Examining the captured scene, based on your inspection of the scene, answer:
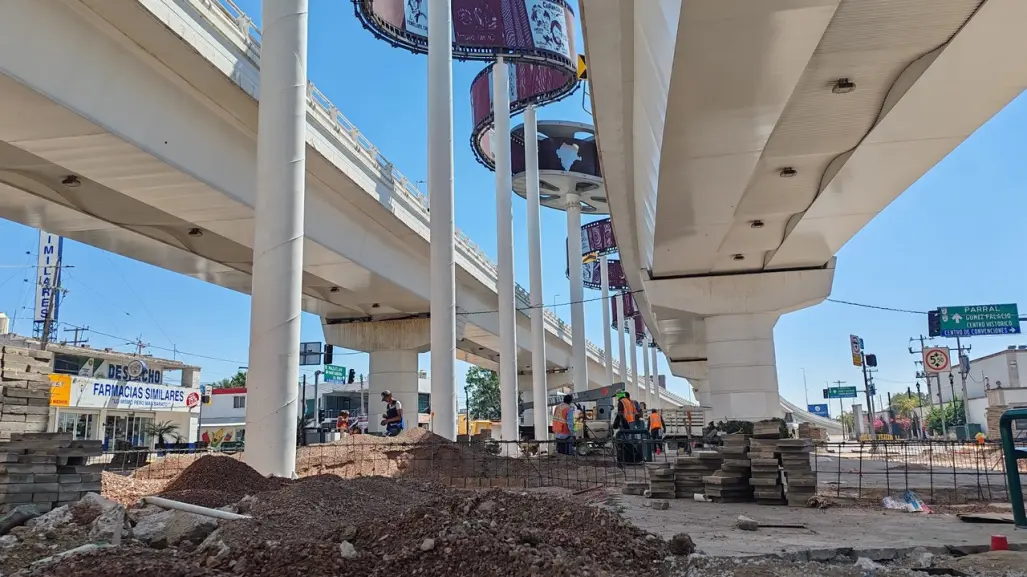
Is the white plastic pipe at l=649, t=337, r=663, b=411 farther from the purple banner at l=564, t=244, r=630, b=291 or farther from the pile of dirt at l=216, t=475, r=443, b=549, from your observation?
the pile of dirt at l=216, t=475, r=443, b=549

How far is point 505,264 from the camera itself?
85.4ft

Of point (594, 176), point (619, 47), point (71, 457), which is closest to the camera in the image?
point (71, 457)

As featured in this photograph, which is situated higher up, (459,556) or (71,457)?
(71,457)

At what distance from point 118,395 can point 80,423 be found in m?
2.52

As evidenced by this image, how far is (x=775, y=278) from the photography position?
2320 cm

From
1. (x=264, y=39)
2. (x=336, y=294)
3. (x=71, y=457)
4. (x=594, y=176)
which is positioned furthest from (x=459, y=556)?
(x=594, y=176)

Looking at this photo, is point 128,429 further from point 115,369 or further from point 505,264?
point 505,264

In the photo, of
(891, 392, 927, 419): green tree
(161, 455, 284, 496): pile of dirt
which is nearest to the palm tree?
(161, 455, 284, 496): pile of dirt

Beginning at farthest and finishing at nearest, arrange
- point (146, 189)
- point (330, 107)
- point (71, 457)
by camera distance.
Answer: point (330, 107) → point (146, 189) → point (71, 457)

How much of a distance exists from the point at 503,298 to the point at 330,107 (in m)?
9.61

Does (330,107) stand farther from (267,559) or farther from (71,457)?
(267,559)

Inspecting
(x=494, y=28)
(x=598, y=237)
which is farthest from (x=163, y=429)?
(x=494, y=28)

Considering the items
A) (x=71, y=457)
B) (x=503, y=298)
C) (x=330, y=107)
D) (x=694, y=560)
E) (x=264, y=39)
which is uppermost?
(x=330, y=107)

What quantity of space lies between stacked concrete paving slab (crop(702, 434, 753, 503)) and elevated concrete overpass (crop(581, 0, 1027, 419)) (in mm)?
4548
